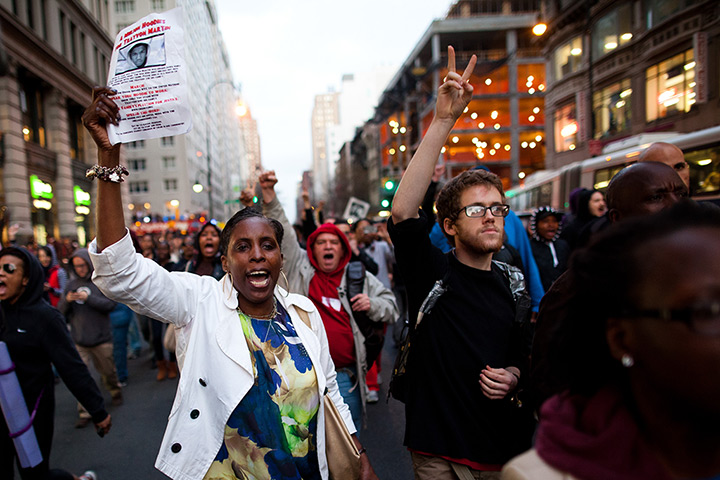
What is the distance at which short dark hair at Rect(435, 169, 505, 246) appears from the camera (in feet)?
7.93

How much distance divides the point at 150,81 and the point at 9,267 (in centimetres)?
216

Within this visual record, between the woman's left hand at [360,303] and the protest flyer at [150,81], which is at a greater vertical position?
the protest flyer at [150,81]

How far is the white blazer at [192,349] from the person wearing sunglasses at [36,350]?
1.76 metres

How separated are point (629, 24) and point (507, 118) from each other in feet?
71.2

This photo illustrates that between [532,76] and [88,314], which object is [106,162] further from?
[532,76]

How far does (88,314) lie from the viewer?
245 inches

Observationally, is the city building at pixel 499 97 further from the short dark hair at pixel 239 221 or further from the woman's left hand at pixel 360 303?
the short dark hair at pixel 239 221

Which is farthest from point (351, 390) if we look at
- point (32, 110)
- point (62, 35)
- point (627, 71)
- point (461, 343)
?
point (62, 35)

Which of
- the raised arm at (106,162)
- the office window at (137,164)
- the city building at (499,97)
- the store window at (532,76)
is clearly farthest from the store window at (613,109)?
the office window at (137,164)

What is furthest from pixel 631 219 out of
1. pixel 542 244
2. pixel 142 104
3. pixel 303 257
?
pixel 542 244

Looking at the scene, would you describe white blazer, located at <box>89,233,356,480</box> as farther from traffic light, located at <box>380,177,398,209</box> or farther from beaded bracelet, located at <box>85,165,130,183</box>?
traffic light, located at <box>380,177,398,209</box>

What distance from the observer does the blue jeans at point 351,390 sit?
368 cm

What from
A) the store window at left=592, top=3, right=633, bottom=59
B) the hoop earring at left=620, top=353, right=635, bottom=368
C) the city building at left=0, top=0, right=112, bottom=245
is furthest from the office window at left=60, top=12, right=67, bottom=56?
the hoop earring at left=620, top=353, right=635, bottom=368

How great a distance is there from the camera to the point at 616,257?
98 cm
